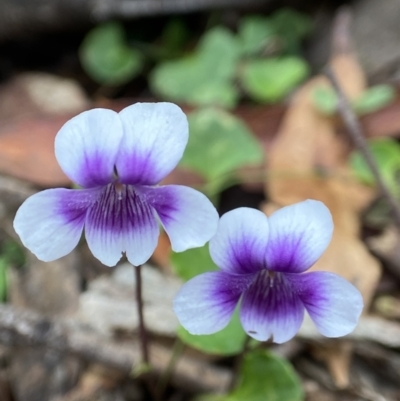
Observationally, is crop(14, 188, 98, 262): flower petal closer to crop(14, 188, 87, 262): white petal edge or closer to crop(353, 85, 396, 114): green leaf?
crop(14, 188, 87, 262): white petal edge

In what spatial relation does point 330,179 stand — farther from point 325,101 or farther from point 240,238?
point 240,238

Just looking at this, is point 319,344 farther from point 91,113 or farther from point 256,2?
point 256,2

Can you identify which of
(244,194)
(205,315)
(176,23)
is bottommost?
(205,315)

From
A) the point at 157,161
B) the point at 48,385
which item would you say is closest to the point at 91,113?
the point at 157,161

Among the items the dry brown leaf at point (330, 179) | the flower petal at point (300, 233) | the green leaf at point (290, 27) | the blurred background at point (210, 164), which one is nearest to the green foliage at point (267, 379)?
the blurred background at point (210, 164)

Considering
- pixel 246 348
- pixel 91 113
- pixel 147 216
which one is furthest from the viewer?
pixel 246 348

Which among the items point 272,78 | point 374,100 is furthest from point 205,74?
point 374,100
